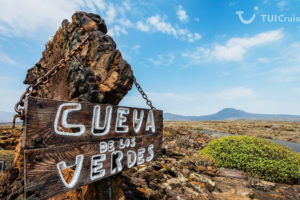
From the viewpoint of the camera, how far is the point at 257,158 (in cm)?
628

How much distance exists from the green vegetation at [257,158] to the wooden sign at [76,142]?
5.29 meters

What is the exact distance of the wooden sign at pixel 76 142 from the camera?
A: 5.16 feet

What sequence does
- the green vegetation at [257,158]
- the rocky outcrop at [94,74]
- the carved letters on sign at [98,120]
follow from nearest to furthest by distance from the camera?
the carved letters on sign at [98,120] → the rocky outcrop at [94,74] → the green vegetation at [257,158]

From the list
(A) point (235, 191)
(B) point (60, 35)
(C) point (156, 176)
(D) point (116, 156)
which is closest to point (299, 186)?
(A) point (235, 191)

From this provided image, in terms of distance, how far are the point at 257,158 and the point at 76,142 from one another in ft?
22.6

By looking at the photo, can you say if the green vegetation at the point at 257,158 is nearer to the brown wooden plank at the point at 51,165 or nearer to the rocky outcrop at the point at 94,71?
the rocky outcrop at the point at 94,71

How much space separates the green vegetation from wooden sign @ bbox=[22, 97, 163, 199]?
5294 mm

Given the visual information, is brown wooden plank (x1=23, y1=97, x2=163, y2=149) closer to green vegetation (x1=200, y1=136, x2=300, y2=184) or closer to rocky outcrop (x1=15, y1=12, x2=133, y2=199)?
rocky outcrop (x1=15, y1=12, x2=133, y2=199)

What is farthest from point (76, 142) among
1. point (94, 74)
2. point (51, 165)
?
point (94, 74)

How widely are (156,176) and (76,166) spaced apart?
336 cm

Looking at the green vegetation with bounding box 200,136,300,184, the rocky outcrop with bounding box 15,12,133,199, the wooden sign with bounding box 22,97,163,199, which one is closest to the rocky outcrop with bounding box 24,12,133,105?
the rocky outcrop with bounding box 15,12,133,199

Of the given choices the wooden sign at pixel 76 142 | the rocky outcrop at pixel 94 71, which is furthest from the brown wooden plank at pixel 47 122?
the rocky outcrop at pixel 94 71

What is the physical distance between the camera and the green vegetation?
568 centimetres

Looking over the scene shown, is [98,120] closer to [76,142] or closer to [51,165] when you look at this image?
[76,142]
